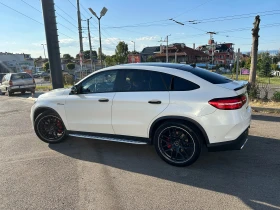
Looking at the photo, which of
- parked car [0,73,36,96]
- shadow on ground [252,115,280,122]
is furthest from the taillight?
parked car [0,73,36,96]

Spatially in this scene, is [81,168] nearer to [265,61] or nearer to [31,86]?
[31,86]

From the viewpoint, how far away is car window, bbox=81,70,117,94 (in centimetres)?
424

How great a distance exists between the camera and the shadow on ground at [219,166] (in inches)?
121

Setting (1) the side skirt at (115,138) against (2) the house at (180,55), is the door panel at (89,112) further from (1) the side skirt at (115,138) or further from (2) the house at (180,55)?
(2) the house at (180,55)

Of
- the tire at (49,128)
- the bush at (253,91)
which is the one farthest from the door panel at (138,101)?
the bush at (253,91)

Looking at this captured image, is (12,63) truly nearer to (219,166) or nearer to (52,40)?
(52,40)

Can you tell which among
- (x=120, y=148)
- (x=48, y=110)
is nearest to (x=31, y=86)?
(x=48, y=110)

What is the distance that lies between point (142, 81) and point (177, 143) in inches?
48.2

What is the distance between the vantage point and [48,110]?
4895mm

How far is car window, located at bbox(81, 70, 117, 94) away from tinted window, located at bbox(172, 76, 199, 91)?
3.89ft

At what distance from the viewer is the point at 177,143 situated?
3.77 meters

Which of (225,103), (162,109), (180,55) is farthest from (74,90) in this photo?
(180,55)

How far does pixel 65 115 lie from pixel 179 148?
2435mm

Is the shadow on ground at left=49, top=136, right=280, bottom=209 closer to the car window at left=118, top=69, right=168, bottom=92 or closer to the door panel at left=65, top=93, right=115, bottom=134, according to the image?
the door panel at left=65, top=93, right=115, bottom=134
